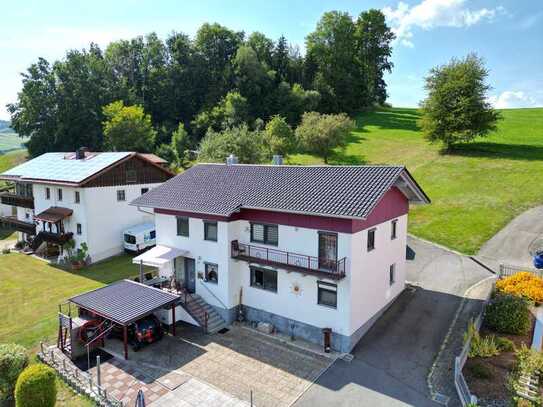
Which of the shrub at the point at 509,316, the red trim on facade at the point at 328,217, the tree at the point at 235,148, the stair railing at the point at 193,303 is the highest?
the tree at the point at 235,148

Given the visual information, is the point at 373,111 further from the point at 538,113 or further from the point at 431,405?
the point at 431,405

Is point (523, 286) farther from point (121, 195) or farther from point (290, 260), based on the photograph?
point (121, 195)

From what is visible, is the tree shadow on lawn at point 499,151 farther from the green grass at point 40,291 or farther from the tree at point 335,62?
the green grass at point 40,291

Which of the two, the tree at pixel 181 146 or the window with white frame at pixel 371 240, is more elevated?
the tree at pixel 181 146

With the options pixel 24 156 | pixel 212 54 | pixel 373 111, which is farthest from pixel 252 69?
pixel 24 156

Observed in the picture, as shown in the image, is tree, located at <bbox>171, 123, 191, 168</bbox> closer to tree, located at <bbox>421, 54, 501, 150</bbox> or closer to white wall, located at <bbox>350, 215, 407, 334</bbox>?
tree, located at <bbox>421, 54, 501, 150</bbox>

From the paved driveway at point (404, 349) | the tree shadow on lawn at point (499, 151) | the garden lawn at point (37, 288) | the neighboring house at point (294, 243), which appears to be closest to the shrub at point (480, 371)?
the paved driveway at point (404, 349)
